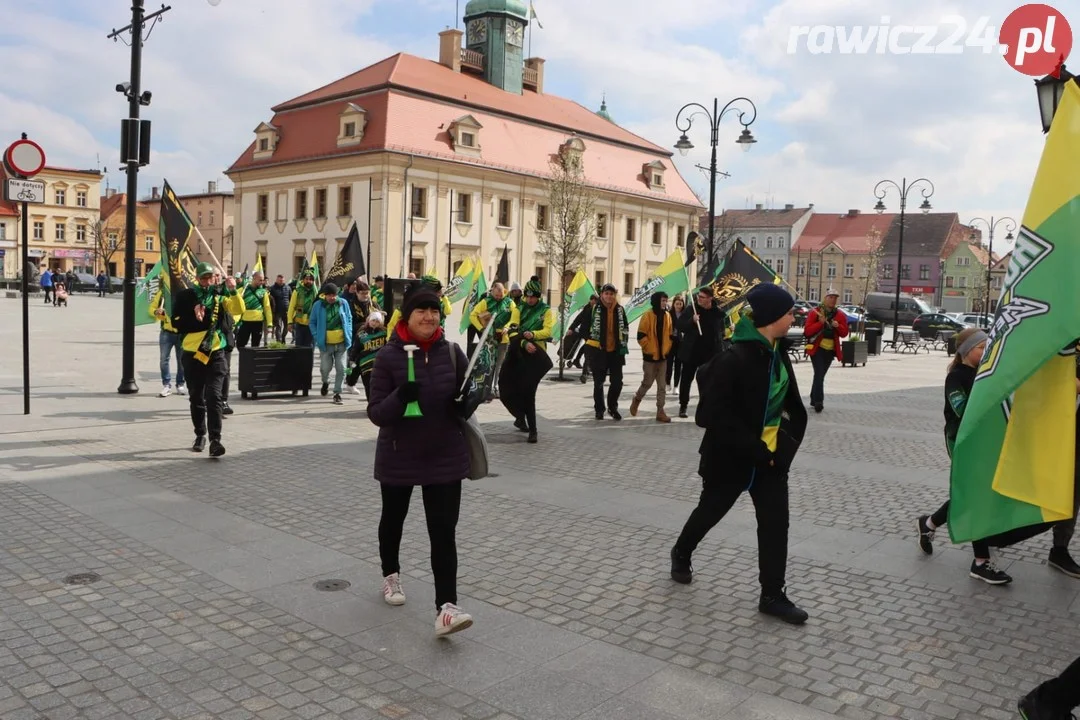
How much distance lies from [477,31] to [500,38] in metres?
2.35

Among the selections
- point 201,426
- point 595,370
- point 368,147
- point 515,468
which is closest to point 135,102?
point 201,426

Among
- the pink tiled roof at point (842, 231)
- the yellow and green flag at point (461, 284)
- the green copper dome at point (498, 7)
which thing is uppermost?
the green copper dome at point (498, 7)

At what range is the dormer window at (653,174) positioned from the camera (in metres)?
72.1

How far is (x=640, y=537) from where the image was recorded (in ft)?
23.3

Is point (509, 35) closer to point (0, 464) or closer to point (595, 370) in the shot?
point (595, 370)

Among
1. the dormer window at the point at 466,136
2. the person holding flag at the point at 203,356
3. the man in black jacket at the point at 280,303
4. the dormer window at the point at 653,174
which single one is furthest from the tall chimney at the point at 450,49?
the person holding flag at the point at 203,356

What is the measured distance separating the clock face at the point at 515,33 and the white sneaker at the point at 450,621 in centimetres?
6701

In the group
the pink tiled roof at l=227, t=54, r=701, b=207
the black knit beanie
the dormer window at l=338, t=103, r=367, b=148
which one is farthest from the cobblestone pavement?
the dormer window at l=338, t=103, r=367, b=148

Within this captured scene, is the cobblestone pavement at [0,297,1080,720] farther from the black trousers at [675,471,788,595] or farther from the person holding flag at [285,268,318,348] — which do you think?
the person holding flag at [285,268,318,348]

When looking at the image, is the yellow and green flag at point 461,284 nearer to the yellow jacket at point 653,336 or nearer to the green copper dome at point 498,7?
the yellow jacket at point 653,336

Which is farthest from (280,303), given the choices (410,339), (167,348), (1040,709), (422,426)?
(1040,709)

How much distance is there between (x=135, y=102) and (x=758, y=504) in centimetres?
1206

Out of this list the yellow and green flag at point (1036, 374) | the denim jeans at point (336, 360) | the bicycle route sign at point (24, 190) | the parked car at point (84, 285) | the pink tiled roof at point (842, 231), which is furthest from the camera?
the pink tiled roof at point (842, 231)

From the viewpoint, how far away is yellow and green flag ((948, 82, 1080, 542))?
4.02 m
